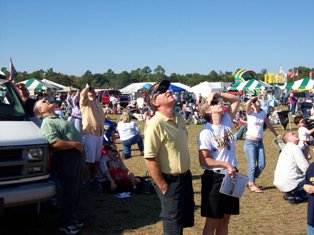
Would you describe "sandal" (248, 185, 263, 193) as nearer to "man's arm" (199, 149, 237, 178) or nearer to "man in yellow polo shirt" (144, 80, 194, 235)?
"man's arm" (199, 149, 237, 178)

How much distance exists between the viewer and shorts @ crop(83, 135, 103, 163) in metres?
7.71

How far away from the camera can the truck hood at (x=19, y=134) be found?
4699 mm

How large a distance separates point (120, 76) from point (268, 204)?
121395 mm

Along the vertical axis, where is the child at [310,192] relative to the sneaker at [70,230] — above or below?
above

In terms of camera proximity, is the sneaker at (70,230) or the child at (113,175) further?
the child at (113,175)

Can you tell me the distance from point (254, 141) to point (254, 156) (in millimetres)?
286

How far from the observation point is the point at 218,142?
14.1ft

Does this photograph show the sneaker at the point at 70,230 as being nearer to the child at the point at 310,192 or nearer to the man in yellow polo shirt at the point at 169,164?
the man in yellow polo shirt at the point at 169,164

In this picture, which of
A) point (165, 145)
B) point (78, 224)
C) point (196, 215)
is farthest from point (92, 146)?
point (165, 145)

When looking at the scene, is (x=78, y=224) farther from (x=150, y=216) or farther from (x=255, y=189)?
(x=255, y=189)

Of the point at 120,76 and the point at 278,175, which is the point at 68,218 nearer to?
the point at 278,175

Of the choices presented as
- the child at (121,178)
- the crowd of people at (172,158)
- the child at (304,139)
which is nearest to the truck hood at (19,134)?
the crowd of people at (172,158)

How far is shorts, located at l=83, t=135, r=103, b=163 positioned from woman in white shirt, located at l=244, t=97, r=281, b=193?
2.84m

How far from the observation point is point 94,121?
7703mm
